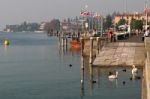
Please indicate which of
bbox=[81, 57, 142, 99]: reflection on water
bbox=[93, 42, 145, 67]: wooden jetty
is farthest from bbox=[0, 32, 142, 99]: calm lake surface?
bbox=[93, 42, 145, 67]: wooden jetty

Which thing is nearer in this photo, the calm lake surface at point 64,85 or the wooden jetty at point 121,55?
the calm lake surface at point 64,85

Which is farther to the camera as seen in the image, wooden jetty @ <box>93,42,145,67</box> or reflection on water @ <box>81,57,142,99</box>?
wooden jetty @ <box>93,42,145,67</box>

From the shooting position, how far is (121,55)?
172ft

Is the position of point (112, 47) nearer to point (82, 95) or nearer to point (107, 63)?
point (107, 63)

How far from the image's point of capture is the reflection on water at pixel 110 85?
119ft

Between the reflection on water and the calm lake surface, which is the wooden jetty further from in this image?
the calm lake surface

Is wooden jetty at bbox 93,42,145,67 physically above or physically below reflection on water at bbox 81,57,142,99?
above

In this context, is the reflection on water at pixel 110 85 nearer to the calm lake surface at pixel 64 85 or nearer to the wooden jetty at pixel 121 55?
the calm lake surface at pixel 64 85

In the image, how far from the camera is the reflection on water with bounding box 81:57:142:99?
36.4 meters

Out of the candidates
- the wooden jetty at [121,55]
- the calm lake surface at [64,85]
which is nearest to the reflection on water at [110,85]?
the calm lake surface at [64,85]

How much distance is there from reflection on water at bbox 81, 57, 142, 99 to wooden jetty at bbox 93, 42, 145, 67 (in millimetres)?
1202

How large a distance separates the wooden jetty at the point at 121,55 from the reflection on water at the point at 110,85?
120cm

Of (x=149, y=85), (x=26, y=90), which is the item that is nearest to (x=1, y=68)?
(x=26, y=90)

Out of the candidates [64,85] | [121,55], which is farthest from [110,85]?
[121,55]
